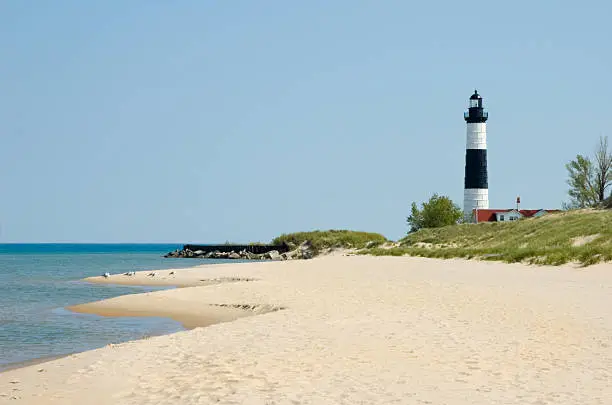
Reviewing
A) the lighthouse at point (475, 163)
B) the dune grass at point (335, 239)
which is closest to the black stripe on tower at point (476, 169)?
the lighthouse at point (475, 163)

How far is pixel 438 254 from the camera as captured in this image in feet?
145

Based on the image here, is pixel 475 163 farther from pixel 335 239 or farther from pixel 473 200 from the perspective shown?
pixel 335 239

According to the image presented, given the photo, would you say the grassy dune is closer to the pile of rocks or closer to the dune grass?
the dune grass

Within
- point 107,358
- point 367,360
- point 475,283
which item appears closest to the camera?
point 367,360

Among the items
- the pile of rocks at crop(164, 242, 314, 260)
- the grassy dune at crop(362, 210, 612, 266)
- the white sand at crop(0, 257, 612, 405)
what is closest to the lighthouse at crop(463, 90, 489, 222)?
the grassy dune at crop(362, 210, 612, 266)

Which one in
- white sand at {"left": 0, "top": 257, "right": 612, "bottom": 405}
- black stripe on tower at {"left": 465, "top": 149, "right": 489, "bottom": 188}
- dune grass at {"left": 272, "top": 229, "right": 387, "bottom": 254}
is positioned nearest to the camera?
white sand at {"left": 0, "top": 257, "right": 612, "bottom": 405}

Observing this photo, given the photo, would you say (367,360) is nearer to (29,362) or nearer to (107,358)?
(107,358)

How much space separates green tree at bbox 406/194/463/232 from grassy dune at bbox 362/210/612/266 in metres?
15.5

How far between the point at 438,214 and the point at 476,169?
990 cm

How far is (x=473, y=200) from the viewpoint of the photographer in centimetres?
7050

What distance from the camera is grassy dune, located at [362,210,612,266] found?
30.9 metres

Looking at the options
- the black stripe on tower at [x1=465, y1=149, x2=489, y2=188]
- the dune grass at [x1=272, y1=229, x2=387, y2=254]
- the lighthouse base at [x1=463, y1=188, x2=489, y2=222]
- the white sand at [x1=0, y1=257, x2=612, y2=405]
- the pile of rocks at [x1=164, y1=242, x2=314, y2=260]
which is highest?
the black stripe on tower at [x1=465, y1=149, x2=489, y2=188]

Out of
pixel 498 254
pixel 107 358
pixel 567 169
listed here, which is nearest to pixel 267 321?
pixel 107 358

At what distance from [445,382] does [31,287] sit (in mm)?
31582
